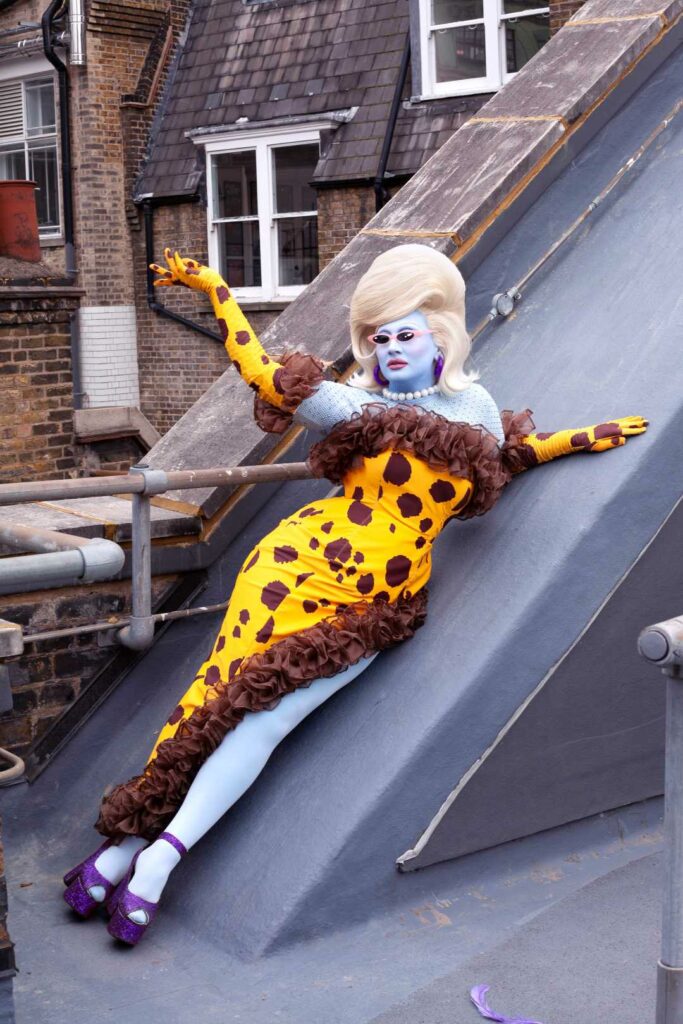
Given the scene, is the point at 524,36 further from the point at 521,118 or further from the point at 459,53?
the point at 521,118

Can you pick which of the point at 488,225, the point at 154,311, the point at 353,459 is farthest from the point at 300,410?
the point at 154,311

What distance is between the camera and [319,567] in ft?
11.1

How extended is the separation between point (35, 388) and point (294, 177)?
25.8 ft

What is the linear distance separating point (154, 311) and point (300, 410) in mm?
13432

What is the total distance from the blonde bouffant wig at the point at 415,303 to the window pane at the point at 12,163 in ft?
51.6

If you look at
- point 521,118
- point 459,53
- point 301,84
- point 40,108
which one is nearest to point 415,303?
point 521,118

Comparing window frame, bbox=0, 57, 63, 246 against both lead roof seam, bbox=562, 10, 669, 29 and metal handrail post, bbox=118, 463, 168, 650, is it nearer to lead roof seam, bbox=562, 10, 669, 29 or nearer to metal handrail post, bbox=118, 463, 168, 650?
lead roof seam, bbox=562, 10, 669, 29

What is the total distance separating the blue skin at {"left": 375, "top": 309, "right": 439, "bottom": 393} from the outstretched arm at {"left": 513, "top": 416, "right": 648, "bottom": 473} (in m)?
0.41

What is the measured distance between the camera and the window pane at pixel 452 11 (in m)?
13.5

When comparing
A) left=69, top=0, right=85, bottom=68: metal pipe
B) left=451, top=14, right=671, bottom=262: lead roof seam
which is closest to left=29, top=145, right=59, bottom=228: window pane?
left=69, top=0, right=85, bottom=68: metal pipe

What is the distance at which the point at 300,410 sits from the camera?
340 cm

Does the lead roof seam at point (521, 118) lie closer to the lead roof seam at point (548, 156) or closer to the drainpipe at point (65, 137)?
the lead roof seam at point (548, 156)

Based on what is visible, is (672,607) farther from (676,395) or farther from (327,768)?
(327,768)

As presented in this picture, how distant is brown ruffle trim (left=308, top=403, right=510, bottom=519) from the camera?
335cm
